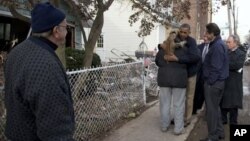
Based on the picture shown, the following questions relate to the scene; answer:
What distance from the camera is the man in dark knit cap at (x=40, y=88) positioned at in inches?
101

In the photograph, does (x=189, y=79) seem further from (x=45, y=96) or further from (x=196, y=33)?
(x=196, y=33)

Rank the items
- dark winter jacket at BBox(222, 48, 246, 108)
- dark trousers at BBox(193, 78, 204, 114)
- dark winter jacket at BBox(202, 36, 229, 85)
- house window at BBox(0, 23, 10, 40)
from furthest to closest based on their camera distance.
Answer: house window at BBox(0, 23, 10, 40) < dark trousers at BBox(193, 78, 204, 114) < dark winter jacket at BBox(222, 48, 246, 108) < dark winter jacket at BBox(202, 36, 229, 85)

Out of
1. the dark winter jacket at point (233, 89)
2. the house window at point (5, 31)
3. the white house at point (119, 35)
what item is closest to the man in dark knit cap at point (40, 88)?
the dark winter jacket at point (233, 89)

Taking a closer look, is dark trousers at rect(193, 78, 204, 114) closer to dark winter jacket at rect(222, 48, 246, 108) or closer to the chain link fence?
dark winter jacket at rect(222, 48, 246, 108)

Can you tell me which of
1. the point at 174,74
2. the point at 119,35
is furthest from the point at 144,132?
the point at 119,35

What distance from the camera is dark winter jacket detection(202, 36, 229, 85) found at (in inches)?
241

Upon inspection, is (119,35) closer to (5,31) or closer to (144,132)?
(5,31)

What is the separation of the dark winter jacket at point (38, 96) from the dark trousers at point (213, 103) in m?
3.83

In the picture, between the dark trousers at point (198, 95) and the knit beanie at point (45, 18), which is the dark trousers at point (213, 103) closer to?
the dark trousers at point (198, 95)

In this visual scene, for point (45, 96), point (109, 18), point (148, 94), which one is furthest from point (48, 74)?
point (109, 18)

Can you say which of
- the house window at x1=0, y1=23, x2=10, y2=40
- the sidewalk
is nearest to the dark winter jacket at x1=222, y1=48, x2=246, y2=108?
the sidewalk

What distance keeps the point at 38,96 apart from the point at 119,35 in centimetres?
2933

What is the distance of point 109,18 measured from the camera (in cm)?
3073

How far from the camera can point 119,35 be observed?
3175 centimetres
